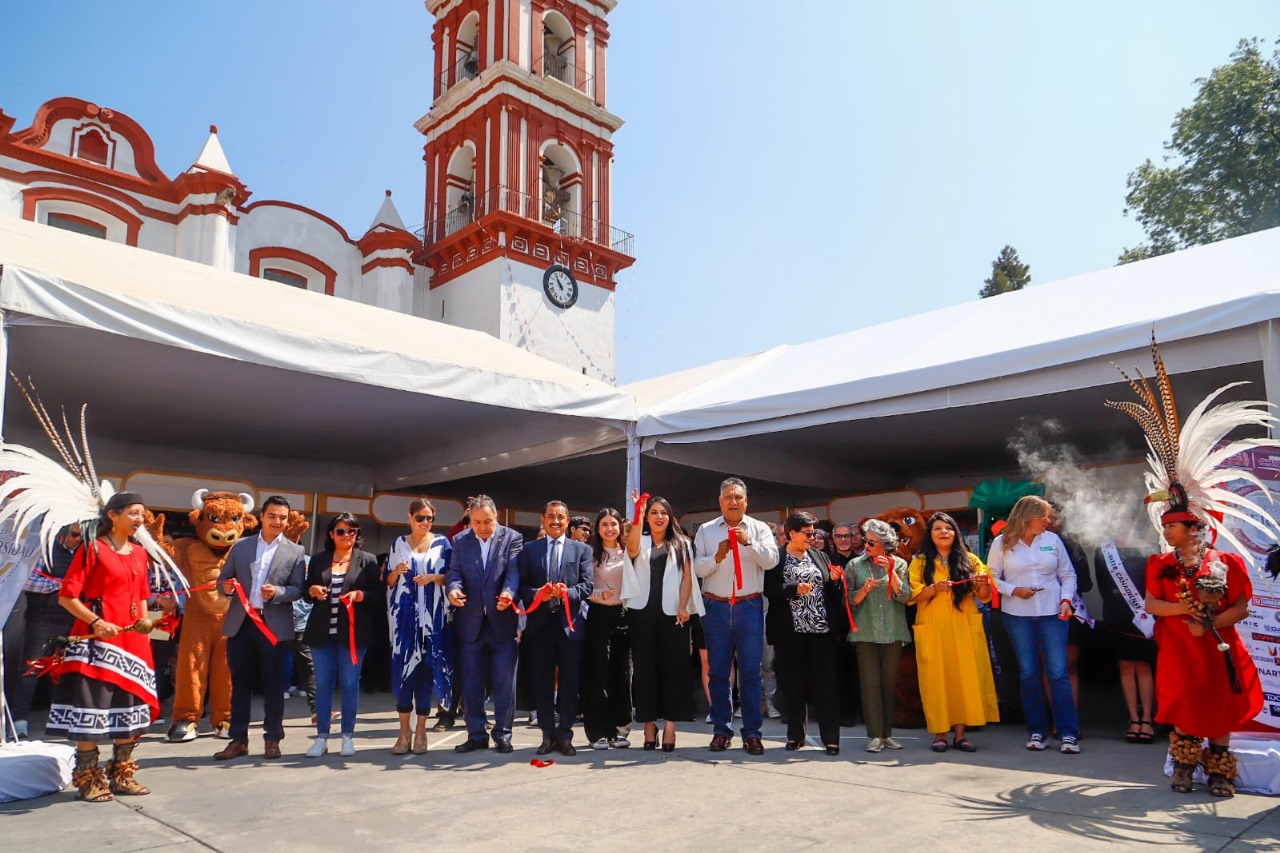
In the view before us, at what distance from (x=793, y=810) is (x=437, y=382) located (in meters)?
4.21

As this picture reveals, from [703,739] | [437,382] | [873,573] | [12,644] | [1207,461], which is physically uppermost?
[437,382]

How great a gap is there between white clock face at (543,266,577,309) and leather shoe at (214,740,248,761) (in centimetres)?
1854

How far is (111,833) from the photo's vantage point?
11.5ft

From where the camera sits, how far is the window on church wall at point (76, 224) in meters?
16.6

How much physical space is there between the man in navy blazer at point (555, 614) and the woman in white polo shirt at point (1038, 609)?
8.71 feet

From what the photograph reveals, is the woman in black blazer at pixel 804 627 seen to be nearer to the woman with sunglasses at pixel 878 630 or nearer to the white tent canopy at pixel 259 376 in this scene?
the woman with sunglasses at pixel 878 630

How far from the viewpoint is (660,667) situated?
5.43 metres

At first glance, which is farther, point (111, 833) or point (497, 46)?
point (497, 46)

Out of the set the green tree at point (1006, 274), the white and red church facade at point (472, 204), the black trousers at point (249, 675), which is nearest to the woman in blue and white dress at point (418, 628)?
the black trousers at point (249, 675)

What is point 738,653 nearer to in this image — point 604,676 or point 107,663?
point 604,676

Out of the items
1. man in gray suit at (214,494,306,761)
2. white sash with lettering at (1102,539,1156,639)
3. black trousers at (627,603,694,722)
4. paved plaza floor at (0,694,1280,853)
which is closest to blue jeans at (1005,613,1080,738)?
paved plaza floor at (0,694,1280,853)

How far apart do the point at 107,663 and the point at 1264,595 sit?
19.0 feet

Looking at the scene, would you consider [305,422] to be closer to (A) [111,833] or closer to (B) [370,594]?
(B) [370,594]

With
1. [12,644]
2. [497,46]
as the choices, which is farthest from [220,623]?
[497,46]
